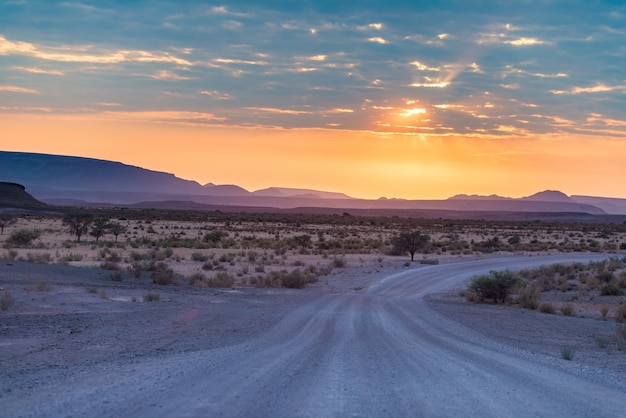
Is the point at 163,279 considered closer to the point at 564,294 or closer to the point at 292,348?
the point at 292,348

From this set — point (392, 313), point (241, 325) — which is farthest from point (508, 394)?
point (392, 313)

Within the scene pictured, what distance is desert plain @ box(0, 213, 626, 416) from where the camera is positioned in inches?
362

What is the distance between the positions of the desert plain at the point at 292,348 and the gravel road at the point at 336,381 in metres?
0.04

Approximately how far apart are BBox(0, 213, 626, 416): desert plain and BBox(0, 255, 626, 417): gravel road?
0.04 m

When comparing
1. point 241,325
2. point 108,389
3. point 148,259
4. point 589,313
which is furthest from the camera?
point 148,259

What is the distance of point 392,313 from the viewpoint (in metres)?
20.9

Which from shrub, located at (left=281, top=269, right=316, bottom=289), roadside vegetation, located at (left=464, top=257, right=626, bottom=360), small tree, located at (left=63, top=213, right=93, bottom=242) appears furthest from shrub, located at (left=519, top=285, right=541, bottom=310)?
small tree, located at (left=63, top=213, right=93, bottom=242)

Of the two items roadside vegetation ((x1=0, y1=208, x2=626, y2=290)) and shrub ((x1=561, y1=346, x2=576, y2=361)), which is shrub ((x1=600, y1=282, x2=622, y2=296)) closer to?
roadside vegetation ((x1=0, y1=208, x2=626, y2=290))

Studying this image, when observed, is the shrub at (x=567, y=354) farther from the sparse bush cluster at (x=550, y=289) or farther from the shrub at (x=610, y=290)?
the shrub at (x=610, y=290)

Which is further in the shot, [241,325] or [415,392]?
[241,325]

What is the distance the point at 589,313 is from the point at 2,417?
21.0 meters

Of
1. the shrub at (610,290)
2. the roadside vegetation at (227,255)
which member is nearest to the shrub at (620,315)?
the roadside vegetation at (227,255)

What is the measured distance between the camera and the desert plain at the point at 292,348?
9.20 m

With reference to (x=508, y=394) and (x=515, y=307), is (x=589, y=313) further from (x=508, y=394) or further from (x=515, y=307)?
(x=508, y=394)
